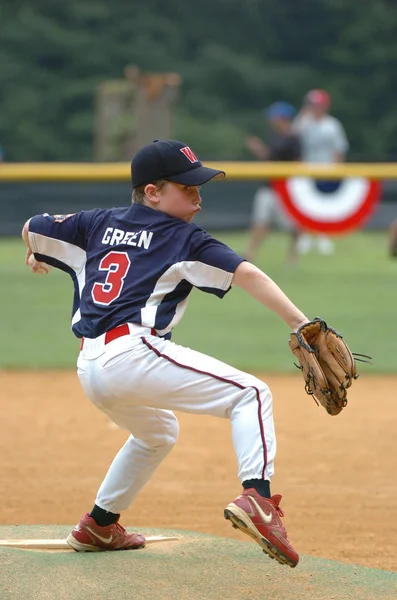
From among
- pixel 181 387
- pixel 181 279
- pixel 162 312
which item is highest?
pixel 181 279

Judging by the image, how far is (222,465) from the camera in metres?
5.76

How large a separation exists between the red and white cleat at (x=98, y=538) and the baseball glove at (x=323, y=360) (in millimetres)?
1024

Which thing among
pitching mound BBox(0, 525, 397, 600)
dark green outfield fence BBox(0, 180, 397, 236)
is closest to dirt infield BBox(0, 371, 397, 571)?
pitching mound BBox(0, 525, 397, 600)

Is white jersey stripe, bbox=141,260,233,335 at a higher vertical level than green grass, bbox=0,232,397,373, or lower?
higher

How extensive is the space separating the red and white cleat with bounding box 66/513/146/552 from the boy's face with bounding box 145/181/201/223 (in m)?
1.23

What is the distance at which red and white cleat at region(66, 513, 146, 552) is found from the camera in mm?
4148

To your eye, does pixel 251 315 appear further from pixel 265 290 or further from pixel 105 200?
pixel 265 290

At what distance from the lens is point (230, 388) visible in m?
3.64

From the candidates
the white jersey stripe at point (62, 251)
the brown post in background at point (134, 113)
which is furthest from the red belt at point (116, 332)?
the brown post in background at point (134, 113)

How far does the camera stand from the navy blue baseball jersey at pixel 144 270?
367 cm

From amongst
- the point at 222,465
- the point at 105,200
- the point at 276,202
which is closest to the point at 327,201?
the point at 276,202

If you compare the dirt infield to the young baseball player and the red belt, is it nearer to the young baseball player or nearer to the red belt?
the young baseball player

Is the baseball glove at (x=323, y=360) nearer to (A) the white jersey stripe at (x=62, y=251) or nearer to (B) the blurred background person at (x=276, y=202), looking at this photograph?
(A) the white jersey stripe at (x=62, y=251)

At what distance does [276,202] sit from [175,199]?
9951 mm
